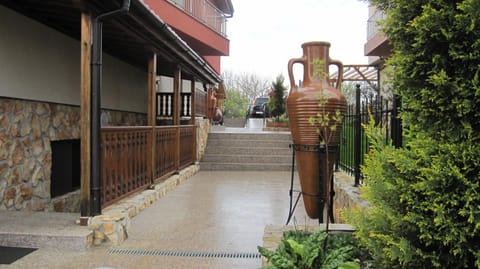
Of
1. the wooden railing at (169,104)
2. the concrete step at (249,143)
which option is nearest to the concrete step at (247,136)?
the concrete step at (249,143)

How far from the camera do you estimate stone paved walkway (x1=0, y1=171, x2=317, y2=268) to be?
343 cm

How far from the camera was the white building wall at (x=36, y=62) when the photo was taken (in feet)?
15.3

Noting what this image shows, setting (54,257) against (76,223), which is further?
(76,223)

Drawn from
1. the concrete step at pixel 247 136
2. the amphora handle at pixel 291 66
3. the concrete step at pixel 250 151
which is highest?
the amphora handle at pixel 291 66

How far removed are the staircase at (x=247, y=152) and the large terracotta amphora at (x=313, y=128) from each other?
6.65m

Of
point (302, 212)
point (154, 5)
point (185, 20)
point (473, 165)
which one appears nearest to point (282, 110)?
point (185, 20)

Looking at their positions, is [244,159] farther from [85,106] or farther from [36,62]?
[85,106]

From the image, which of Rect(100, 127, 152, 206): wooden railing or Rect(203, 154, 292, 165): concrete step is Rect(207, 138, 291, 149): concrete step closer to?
Rect(203, 154, 292, 165): concrete step

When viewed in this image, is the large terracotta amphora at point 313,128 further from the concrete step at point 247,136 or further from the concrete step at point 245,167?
the concrete step at point 247,136

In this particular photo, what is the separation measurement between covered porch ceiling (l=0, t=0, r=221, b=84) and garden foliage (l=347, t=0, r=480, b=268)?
3.18 m

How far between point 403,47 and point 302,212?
3979 mm

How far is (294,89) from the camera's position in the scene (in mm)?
3889

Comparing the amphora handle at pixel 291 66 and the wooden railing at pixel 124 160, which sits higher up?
the amphora handle at pixel 291 66

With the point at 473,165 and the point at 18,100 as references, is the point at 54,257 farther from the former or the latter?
the point at 473,165
